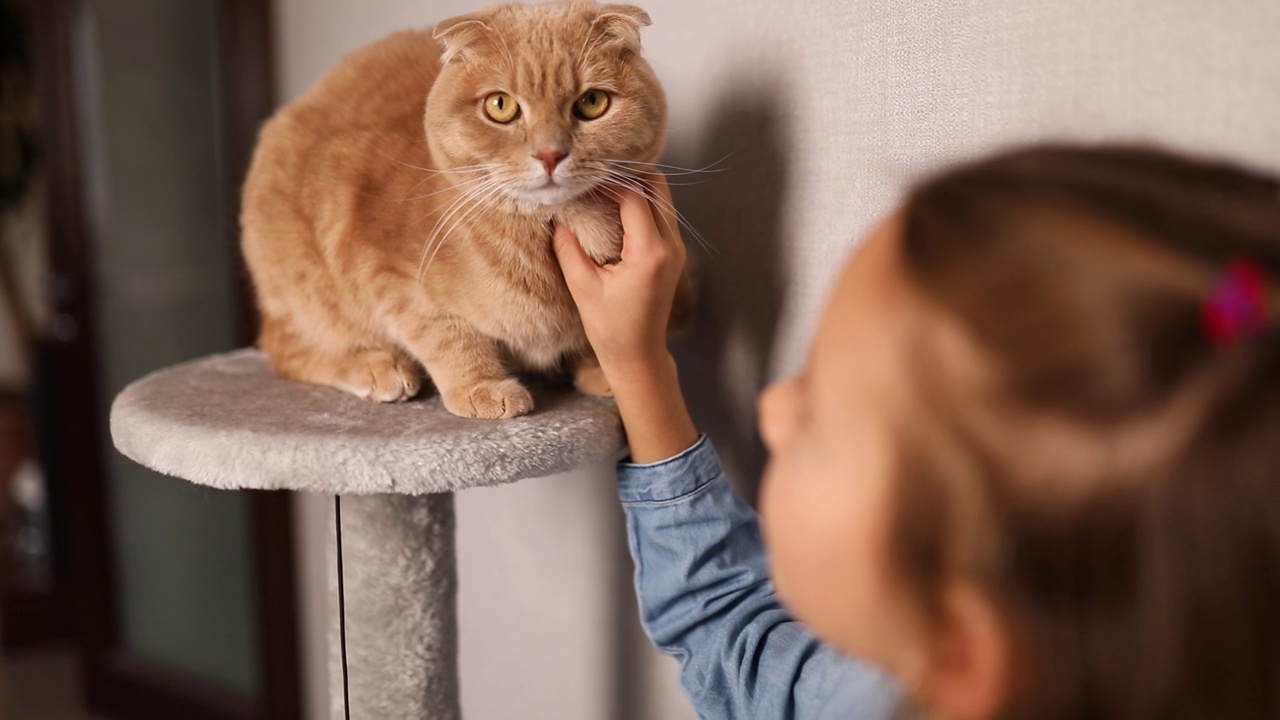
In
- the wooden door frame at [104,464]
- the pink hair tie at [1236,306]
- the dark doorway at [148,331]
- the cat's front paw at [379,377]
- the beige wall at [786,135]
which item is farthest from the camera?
the dark doorway at [148,331]

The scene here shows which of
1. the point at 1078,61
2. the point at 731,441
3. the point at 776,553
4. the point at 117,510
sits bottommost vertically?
the point at 117,510

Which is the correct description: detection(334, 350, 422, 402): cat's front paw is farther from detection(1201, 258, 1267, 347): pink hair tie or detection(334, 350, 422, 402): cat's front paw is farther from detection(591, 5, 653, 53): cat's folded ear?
detection(1201, 258, 1267, 347): pink hair tie

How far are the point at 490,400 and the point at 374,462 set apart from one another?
0.15 metres

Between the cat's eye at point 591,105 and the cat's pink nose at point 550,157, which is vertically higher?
the cat's eye at point 591,105

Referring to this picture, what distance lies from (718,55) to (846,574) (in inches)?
30.1

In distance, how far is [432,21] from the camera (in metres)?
1.41

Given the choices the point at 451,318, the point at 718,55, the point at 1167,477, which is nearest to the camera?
the point at 1167,477

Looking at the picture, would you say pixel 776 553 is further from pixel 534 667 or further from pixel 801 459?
pixel 534 667

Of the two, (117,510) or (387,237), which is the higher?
(387,237)

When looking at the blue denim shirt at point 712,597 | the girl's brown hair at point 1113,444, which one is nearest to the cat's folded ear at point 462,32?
the blue denim shirt at point 712,597

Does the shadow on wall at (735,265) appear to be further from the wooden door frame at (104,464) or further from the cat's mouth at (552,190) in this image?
the wooden door frame at (104,464)

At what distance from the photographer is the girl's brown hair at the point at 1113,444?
0.37 metres

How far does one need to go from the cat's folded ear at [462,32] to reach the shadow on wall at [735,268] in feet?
1.03

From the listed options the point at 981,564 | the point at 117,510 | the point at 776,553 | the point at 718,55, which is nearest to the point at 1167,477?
the point at 981,564
